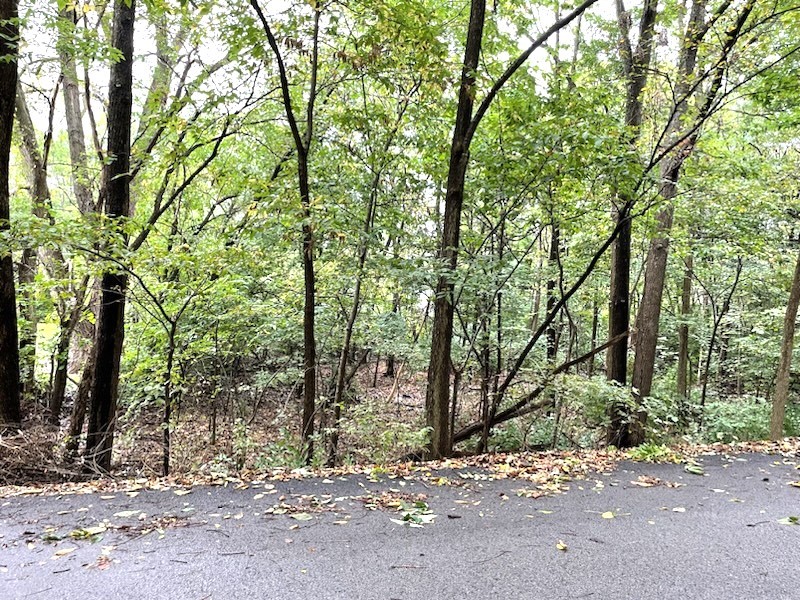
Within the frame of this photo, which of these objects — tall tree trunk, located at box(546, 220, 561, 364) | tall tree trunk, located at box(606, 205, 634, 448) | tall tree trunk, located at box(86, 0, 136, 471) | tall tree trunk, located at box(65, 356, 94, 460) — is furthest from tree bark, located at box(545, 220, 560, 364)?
tall tree trunk, located at box(65, 356, 94, 460)

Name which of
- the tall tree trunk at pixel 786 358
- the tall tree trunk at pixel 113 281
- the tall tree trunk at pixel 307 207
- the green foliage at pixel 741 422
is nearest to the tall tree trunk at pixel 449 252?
the tall tree trunk at pixel 307 207

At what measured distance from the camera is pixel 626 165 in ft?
16.9

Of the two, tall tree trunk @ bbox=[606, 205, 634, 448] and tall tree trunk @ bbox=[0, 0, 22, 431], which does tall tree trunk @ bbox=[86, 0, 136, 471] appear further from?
tall tree trunk @ bbox=[606, 205, 634, 448]

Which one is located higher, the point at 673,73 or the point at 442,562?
the point at 673,73

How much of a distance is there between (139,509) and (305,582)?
1.79m

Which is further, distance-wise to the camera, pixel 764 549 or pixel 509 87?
pixel 509 87

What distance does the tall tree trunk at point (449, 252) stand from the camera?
5.33m

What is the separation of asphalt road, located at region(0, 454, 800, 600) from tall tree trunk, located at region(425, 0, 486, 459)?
128cm

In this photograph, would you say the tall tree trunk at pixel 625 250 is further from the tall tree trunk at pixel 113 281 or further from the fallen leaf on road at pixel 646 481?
the tall tree trunk at pixel 113 281

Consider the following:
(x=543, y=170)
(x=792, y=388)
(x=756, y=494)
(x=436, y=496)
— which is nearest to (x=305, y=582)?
(x=436, y=496)

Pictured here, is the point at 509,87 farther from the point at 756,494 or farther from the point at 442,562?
the point at 442,562

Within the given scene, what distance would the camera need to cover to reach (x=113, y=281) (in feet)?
19.7

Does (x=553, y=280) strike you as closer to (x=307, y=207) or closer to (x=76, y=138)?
(x=307, y=207)

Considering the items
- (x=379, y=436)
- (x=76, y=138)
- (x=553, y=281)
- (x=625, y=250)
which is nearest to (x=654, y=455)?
(x=379, y=436)
